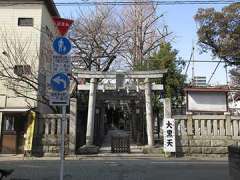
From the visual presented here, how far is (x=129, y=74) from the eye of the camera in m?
22.8

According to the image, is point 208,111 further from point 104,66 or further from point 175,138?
point 104,66

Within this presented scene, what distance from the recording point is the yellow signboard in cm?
2081

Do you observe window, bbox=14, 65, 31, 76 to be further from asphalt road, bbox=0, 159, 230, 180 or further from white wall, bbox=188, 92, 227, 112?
asphalt road, bbox=0, 159, 230, 180

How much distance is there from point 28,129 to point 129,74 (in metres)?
6.69

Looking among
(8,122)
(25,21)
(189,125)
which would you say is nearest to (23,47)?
(25,21)

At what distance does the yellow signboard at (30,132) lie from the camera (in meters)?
20.8

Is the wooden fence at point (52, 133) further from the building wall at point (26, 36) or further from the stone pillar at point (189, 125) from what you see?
the stone pillar at point (189, 125)

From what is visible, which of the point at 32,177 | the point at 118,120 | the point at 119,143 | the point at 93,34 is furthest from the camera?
the point at 118,120

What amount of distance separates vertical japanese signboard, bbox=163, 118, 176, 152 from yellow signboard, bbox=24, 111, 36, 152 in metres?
7.33

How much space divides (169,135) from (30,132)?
7.72 metres

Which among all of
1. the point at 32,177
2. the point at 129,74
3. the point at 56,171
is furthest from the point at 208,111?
the point at 32,177

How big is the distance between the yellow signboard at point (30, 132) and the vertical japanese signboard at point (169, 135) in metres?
7.33

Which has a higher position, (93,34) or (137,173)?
(93,34)

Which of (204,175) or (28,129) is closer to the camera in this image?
(204,175)
